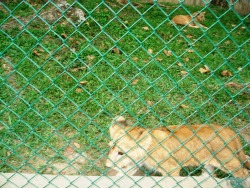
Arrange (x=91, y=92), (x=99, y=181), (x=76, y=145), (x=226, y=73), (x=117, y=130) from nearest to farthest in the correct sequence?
(x=99, y=181), (x=117, y=130), (x=76, y=145), (x=91, y=92), (x=226, y=73)

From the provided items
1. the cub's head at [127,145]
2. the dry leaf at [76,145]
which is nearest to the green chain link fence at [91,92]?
the dry leaf at [76,145]

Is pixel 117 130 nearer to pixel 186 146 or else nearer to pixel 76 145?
pixel 76 145

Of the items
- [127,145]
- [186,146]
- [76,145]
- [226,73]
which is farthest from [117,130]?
[226,73]

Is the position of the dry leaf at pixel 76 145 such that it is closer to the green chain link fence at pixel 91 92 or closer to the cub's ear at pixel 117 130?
the green chain link fence at pixel 91 92

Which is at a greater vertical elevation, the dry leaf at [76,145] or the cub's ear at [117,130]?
the dry leaf at [76,145]

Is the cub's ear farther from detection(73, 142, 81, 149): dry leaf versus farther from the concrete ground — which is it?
the concrete ground

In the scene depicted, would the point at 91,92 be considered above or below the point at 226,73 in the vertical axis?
above

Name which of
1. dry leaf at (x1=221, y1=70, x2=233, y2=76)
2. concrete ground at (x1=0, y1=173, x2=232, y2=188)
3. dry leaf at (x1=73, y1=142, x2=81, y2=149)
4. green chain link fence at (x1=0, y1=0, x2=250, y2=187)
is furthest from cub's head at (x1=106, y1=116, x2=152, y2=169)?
dry leaf at (x1=221, y1=70, x2=233, y2=76)

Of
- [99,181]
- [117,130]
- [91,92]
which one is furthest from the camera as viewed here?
[91,92]

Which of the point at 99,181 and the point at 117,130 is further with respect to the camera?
the point at 117,130

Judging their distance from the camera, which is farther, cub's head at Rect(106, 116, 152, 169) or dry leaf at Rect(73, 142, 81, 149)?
dry leaf at Rect(73, 142, 81, 149)

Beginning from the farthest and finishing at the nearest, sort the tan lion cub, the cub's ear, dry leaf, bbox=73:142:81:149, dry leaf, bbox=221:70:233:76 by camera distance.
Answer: dry leaf, bbox=221:70:233:76 → dry leaf, bbox=73:142:81:149 → the cub's ear → the tan lion cub

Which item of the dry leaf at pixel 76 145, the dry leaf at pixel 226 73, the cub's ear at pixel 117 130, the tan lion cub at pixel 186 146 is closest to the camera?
the tan lion cub at pixel 186 146

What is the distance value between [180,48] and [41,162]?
→ 11.3ft
